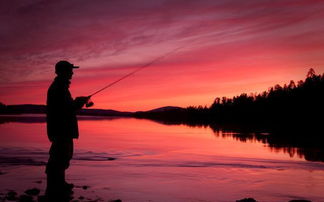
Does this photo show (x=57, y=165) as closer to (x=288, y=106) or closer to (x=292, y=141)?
(x=292, y=141)

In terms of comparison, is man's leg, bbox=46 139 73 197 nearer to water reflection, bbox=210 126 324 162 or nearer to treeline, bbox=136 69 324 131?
water reflection, bbox=210 126 324 162

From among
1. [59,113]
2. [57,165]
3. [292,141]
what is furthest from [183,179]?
[292,141]

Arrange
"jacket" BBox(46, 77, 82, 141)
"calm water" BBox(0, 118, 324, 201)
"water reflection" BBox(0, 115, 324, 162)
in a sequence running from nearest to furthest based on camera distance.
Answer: "jacket" BBox(46, 77, 82, 141), "calm water" BBox(0, 118, 324, 201), "water reflection" BBox(0, 115, 324, 162)

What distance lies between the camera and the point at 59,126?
637 cm

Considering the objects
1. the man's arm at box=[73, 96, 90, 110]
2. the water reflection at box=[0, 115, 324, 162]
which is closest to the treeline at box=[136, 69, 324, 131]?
the water reflection at box=[0, 115, 324, 162]

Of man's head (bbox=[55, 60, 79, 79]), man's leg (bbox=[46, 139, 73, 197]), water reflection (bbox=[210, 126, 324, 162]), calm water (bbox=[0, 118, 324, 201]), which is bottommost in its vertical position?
calm water (bbox=[0, 118, 324, 201])

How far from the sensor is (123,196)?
326 inches

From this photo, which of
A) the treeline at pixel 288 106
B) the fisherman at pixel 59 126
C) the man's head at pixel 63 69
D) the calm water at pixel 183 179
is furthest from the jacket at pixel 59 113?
the treeline at pixel 288 106

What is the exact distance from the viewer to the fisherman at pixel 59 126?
637cm

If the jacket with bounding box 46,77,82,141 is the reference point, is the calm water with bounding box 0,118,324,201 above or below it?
below

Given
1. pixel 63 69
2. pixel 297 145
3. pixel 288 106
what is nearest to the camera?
pixel 63 69

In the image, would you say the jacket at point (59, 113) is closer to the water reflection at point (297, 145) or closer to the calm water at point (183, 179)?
Answer: the calm water at point (183, 179)

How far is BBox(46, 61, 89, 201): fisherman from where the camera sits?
6.37 meters

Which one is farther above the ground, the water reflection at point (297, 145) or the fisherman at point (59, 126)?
the fisherman at point (59, 126)
